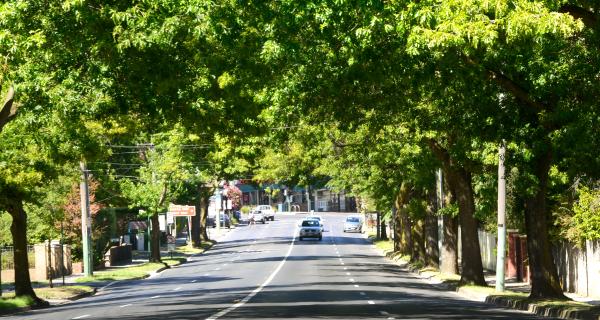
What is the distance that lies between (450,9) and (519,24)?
3.62 feet

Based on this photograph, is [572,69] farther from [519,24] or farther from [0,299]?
[0,299]

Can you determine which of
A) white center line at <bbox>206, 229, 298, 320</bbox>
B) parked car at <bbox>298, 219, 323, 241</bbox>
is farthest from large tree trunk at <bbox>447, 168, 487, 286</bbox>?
parked car at <bbox>298, 219, 323, 241</bbox>

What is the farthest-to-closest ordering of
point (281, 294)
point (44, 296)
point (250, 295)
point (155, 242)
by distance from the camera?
1. point (155, 242)
2. point (44, 296)
3. point (250, 295)
4. point (281, 294)

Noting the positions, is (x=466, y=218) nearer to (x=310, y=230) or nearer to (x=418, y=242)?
(x=418, y=242)

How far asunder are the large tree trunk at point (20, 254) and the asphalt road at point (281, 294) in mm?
1753

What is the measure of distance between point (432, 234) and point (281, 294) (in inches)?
676

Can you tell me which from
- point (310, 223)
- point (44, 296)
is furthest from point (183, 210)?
point (44, 296)

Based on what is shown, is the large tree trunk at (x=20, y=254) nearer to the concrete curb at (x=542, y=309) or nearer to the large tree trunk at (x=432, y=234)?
the concrete curb at (x=542, y=309)

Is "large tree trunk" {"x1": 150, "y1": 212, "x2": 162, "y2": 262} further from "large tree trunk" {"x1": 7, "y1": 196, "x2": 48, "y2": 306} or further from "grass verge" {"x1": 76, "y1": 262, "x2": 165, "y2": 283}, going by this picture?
"large tree trunk" {"x1": 7, "y1": 196, "x2": 48, "y2": 306}

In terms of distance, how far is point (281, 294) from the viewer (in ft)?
105

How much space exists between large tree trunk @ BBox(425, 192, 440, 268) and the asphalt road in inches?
65.8

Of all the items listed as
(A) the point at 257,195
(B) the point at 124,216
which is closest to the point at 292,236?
(B) the point at 124,216

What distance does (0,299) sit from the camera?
1374 inches

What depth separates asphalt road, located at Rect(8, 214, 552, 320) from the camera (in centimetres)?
2453
